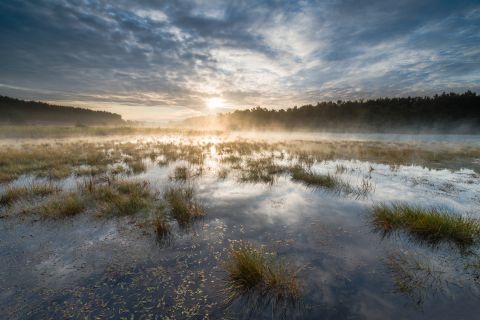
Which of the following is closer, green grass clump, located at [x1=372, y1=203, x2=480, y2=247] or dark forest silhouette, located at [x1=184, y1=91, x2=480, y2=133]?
green grass clump, located at [x1=372, y1=203, x2=480, y2=247]

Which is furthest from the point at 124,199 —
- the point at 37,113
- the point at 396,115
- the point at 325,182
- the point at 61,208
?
the point at 37,113

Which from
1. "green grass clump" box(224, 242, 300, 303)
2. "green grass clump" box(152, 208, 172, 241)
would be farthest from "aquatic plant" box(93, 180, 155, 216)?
"green grass clump" box(224, 242, 300, 303)

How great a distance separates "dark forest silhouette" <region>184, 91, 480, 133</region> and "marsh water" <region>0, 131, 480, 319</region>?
8413 cm

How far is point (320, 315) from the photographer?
3088mm

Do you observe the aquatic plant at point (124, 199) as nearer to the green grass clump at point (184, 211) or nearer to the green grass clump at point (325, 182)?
the green grass clump at point (184, 211)

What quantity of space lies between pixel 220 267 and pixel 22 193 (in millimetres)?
8319

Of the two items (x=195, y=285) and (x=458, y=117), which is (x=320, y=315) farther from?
(x=458, y=117)

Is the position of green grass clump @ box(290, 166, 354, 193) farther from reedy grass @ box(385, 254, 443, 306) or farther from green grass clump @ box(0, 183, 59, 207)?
green grass clump @ box(0, 183, 59, 207)

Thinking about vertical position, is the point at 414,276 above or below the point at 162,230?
above

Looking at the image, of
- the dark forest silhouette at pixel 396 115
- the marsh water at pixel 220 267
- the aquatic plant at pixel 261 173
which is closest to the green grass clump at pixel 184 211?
the marsh water at pixel 220 267

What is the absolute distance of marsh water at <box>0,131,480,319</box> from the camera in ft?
10.5

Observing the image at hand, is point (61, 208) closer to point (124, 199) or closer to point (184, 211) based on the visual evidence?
point (124, 199)

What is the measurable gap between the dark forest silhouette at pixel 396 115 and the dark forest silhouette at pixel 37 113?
374ft

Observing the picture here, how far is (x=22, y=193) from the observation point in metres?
7.75
